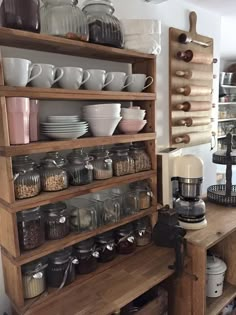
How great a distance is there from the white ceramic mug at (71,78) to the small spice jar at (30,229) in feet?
1.69

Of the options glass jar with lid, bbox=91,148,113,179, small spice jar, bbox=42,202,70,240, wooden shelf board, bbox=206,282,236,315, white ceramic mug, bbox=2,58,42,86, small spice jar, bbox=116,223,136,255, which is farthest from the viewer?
wooden shelf board, bbox=206,282,236,315

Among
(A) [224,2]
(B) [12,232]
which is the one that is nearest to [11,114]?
(B) [12,232]

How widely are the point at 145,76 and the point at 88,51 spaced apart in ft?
1.05

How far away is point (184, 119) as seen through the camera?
1.87 metres

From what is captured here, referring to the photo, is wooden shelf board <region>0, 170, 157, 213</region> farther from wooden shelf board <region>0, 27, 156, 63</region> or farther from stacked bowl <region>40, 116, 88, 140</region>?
wooden shelf board <region>0, 27, 156, 63</region>

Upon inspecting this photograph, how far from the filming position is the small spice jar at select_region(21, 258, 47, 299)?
105 cm

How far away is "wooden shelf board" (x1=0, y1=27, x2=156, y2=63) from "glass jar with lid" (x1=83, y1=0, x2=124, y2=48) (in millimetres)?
35

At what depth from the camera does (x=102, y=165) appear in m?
1.26

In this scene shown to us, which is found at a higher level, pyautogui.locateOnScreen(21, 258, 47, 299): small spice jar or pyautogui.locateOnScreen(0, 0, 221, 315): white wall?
pyautogui.locateOnScreen(0, 0, 221, 315): white wall

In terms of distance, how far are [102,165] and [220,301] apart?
1.07 metres

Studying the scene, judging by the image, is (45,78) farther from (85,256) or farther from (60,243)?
(85,256)

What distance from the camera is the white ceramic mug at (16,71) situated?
2.90ft

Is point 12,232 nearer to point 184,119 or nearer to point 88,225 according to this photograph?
point 88,225

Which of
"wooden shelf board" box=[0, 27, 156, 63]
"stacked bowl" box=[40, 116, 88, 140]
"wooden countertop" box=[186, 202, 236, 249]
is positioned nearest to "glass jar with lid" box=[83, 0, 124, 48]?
"wooden shelf board" box=[0, 27, 156, 63]
